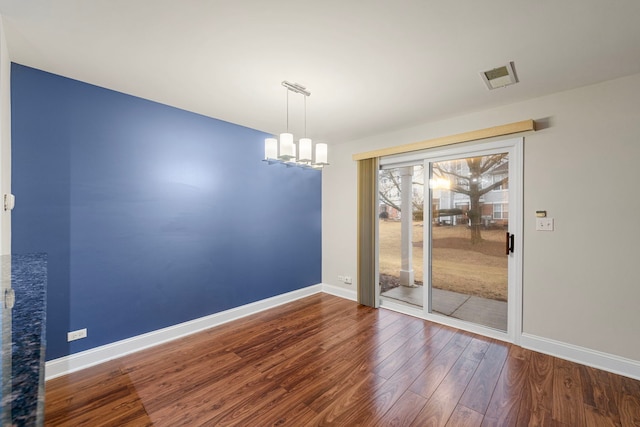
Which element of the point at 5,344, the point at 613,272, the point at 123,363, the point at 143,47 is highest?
the point at 143,47

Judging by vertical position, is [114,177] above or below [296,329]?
above

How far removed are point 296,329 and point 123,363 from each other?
174 cm

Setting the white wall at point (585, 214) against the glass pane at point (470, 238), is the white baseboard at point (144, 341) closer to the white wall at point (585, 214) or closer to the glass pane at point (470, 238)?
the glass pane at point (470, 238)

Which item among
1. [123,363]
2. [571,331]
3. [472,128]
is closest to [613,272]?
[571,331]

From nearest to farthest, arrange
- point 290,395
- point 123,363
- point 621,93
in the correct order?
point 290,395
point 621,93
point 123,363

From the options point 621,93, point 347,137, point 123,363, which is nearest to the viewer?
point 621,93

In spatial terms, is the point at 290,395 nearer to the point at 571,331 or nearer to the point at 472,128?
the point at 571,331

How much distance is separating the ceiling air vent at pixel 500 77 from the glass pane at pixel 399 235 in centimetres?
146

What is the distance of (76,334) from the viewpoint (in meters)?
2.37

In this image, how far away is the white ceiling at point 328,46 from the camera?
1.59m

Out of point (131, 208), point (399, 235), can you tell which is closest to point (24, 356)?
point (131, 208)

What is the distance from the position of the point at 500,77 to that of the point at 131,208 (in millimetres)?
3738

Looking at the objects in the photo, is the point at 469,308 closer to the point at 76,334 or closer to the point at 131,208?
the point at 131,208

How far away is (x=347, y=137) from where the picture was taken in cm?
416
